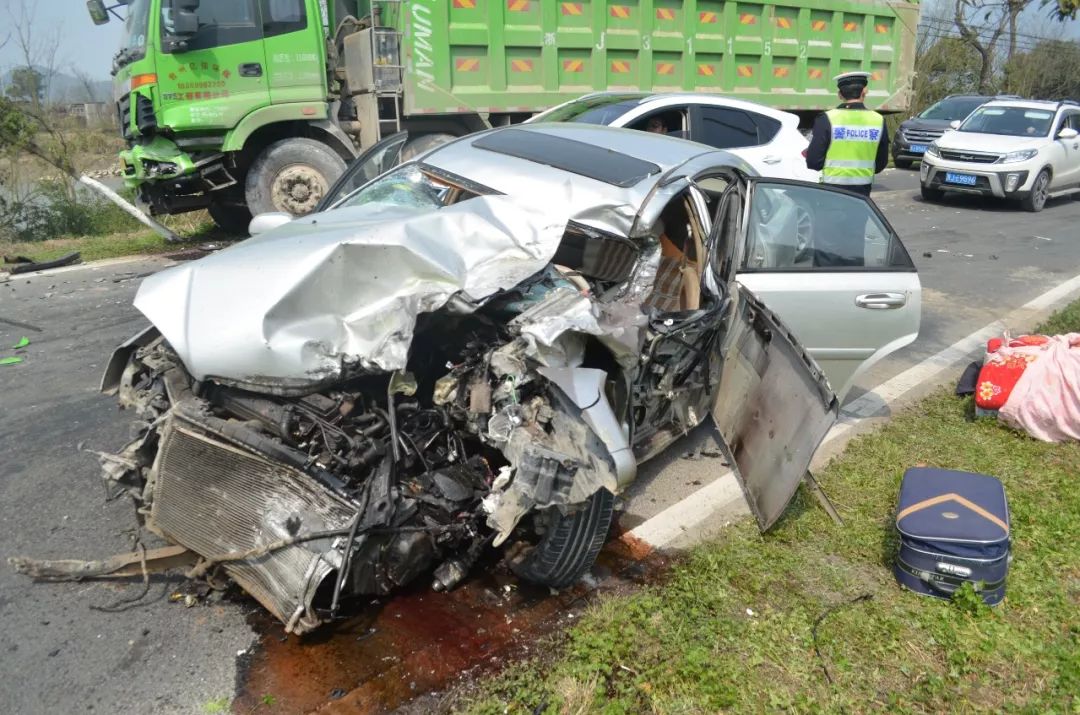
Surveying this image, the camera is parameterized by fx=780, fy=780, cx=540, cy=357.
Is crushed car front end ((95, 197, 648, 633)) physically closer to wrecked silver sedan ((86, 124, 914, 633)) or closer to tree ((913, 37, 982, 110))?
wrecked silver sedan ((86, 124, 914, 633))

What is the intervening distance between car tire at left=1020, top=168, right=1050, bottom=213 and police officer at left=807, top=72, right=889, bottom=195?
8.08m

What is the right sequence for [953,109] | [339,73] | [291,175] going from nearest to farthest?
[291,175], [339,73], [953,109]

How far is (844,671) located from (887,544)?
0.97 meters

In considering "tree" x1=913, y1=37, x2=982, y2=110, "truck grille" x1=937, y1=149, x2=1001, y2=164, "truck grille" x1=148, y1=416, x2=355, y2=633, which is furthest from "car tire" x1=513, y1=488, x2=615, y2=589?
"tree" x1=913, y1=37, x2=982, y2=110

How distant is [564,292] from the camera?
124 inches

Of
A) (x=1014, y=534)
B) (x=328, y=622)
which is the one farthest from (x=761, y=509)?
(x=328, y=622)

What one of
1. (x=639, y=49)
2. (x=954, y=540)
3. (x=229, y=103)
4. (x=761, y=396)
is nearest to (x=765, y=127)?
(x=639, y=49)

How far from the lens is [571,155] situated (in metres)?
4.00

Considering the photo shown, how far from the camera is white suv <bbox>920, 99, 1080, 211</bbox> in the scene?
12.4 meters

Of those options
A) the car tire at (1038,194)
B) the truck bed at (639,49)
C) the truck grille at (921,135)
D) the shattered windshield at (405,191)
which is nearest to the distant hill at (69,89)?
the truck bed at (639,49)

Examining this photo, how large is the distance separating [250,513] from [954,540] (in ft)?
8.69

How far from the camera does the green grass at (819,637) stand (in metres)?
2.62

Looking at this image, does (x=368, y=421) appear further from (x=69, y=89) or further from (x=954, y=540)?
(x=69, y=89)

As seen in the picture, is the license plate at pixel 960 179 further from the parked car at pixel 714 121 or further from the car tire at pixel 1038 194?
the parked car at pixel 714 121
